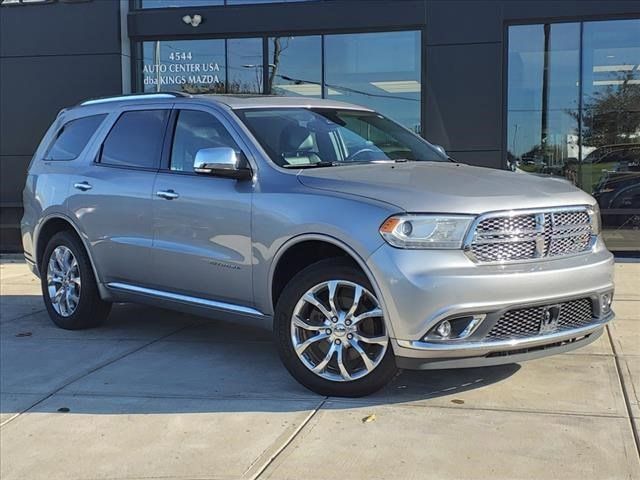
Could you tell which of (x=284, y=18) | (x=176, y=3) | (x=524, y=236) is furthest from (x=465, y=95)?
(x=524, y=236)

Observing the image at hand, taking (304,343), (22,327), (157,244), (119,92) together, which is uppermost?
(119,92)

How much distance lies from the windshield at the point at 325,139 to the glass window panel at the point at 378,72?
5.52 m

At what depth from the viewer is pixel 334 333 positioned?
4332 mm

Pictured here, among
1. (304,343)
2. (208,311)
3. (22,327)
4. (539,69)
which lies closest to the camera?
(304,343)

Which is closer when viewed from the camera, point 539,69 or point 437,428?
point 437,428

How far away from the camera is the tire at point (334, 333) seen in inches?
166

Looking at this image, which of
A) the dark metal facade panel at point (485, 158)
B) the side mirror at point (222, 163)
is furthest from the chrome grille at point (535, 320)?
the dark metal facade panel at point (485, 158)

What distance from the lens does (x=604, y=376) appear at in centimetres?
477

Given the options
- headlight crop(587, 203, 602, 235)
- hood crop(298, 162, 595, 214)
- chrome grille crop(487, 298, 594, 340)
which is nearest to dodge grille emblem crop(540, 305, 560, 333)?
chrome grille crop(487, 298, 594, 340)

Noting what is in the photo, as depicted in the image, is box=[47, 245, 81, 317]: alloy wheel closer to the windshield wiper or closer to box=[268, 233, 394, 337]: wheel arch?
box=[268, 233, 394, 337]: wheel arch

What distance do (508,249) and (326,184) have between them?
115 centimetres

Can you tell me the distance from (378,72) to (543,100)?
8.29 feet

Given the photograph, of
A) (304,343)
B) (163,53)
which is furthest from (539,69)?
(304,343)

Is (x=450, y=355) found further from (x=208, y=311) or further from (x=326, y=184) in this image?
(x=208, y=311)
